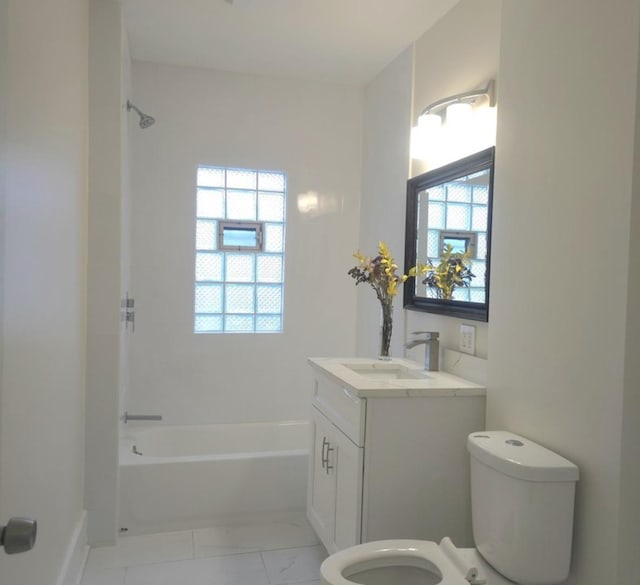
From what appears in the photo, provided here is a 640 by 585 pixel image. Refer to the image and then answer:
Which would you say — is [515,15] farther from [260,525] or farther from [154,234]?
[260,525]

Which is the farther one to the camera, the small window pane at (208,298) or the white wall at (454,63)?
the small window pane at (208,298)

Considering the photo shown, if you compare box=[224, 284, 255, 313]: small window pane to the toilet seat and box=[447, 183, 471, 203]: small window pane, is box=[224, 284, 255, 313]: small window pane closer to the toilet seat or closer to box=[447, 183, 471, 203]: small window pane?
box=[447, 183, 471, 203]: small window pane

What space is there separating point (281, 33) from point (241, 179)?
37.2 inches

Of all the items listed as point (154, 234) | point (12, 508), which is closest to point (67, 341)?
point (12, 508)

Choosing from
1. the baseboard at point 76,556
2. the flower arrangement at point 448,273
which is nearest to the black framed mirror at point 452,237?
the flower arrangement at point 448,273

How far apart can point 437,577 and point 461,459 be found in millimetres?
492

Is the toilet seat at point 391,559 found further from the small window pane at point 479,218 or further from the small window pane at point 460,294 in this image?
the small window pane at point 479,218

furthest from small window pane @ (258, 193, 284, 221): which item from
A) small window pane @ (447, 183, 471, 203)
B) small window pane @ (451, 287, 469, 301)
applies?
small window pane @ (451, 287, 469, 301)

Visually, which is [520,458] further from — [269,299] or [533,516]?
[269,299]

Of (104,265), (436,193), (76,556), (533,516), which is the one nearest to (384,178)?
(436,193)

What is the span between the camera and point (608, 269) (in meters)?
1.36

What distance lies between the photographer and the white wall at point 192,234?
3.18 metres

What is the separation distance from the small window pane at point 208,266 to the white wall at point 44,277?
3.26ft

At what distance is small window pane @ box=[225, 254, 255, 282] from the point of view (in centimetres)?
338
